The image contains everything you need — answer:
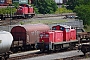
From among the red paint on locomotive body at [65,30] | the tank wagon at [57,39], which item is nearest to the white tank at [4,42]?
the tank wagon at [57,39]

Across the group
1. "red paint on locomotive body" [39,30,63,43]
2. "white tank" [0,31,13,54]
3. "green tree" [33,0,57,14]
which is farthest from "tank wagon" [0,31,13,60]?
"green tree" [33,0,57,14]

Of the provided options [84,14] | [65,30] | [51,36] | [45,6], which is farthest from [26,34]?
[45,6]

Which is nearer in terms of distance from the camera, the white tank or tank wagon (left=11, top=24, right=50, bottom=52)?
the white tank

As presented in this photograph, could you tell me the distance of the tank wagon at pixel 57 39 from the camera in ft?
103

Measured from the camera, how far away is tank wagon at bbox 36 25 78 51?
31405 mm

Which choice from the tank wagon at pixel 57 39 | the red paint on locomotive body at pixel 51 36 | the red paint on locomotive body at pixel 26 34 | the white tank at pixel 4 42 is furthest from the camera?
the red paint on locomotive body at pixel 26 34

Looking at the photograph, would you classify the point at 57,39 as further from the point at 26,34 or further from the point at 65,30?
the point at 26,34

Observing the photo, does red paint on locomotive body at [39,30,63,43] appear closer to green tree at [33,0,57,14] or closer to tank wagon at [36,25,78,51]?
tank wagon at [36,25,78,51]

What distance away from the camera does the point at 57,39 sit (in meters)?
32.5

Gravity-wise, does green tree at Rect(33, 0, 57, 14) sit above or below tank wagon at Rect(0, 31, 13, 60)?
below

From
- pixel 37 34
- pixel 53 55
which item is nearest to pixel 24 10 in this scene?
pixel 37 34

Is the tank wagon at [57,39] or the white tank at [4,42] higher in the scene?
the white tank at [4,42]

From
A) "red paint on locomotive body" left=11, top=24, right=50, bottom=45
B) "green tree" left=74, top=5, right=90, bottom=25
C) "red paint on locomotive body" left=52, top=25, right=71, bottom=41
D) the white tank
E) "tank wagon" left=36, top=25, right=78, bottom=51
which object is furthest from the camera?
"green tree" left=74, top=5, right=90, bottom=25

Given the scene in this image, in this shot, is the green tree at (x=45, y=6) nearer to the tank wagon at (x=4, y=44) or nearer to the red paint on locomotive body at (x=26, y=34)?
the red paint on locomotive body at (x=26, y=34)
